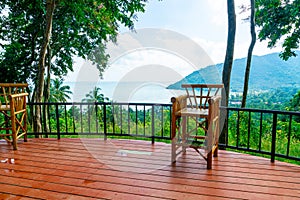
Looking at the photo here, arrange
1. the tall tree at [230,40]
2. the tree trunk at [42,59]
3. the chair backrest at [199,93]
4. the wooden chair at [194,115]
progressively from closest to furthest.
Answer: the wooden chair at [194,115] < the chair backrest at [199,93] < the tall tree at [230,40] < the tree trunk at [42,59]

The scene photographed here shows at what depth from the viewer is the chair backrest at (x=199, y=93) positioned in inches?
112

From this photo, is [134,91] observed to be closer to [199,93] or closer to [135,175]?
[199,93]

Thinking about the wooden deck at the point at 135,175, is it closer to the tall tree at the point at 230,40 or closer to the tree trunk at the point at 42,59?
the tall tree at the point at 230,40

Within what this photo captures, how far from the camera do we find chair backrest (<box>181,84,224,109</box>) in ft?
9.32

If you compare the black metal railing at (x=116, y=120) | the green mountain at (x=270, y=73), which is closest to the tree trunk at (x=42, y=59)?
the black metal railing at (x=116, y=120)

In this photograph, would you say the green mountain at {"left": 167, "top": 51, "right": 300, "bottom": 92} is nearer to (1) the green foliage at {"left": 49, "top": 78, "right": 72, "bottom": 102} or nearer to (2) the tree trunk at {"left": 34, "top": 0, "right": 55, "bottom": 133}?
(2) the tree trunk at {"left": 34, "top": 0, "right": 55, "bottom": 133}

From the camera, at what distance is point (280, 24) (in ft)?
17.3

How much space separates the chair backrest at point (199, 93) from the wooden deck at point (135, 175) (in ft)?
2.37

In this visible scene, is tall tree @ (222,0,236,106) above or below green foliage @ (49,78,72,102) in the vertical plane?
above

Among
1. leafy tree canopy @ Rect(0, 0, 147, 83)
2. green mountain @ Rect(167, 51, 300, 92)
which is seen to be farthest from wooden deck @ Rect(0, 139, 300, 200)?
leafy tree canopy @ Rect(0, 0, 147, 83)

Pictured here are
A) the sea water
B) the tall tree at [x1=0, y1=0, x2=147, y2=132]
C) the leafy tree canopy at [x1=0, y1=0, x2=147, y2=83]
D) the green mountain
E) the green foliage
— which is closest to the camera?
the sea water

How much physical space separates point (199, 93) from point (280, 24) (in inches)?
160

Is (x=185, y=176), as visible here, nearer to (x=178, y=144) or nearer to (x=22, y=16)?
(x=178, y=144)

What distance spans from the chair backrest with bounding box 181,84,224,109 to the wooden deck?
0.72 m
